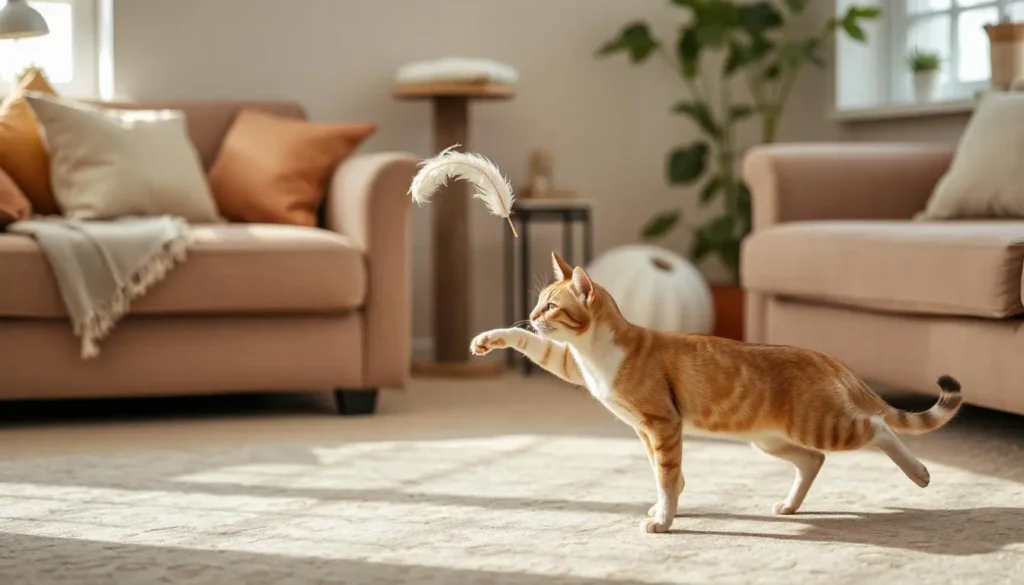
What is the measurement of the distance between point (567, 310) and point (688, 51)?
9.41 ft

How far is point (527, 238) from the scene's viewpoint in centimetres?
462

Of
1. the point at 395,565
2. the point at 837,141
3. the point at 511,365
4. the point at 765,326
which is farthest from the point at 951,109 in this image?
the point at 395,565

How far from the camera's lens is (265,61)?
459 centimetres

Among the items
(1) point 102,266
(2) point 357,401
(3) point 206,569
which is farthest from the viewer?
(2) point 357,401

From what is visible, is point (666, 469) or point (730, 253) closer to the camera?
point (666, 469)

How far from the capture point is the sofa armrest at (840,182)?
375 centimetres

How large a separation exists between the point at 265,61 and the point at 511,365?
132cm

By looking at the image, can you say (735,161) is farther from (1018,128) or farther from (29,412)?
(29,412)

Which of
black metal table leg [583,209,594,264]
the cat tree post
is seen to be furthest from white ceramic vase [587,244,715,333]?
the cat tree post

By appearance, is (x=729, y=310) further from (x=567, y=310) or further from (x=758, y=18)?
(x=567, y=310)

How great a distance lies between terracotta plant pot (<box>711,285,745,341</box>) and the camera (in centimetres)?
468

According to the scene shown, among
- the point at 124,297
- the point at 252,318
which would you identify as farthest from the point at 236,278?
the point at 124,297

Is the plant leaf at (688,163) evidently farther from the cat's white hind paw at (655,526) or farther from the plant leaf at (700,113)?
the cat's white hind paw at (655,526)

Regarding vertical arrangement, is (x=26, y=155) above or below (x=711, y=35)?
below
